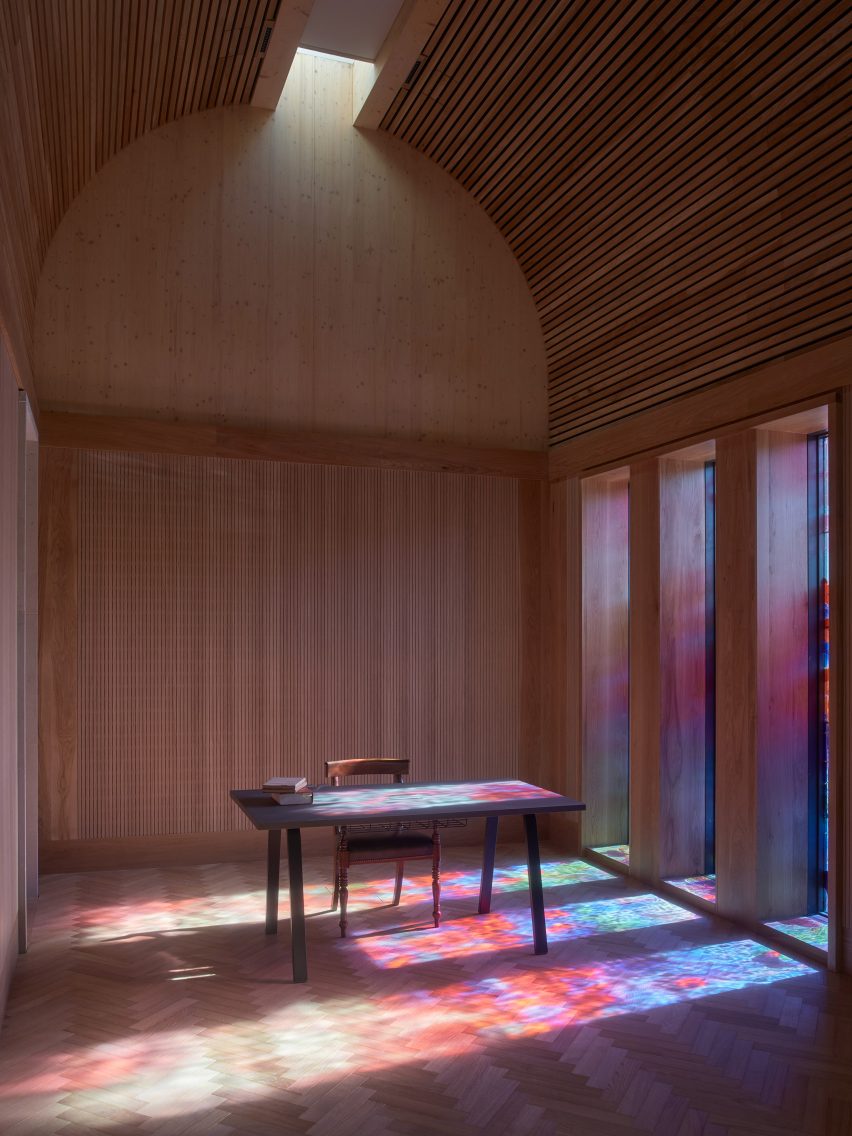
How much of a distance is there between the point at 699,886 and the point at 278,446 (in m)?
4.35

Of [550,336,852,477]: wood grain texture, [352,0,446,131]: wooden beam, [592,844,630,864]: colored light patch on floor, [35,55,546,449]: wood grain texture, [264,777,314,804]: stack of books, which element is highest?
[352,0,446,131]: wooden beam

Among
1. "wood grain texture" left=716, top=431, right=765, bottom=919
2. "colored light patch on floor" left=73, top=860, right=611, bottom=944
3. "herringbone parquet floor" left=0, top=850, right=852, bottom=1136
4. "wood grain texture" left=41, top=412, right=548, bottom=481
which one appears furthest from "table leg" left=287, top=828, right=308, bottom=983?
"wood grain texture" left=41, top=412, right=548, bottom=481

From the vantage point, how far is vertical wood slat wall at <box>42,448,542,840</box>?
22.1 ft

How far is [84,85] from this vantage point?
5.65 m

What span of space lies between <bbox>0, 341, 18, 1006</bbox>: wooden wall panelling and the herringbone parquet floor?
391mm

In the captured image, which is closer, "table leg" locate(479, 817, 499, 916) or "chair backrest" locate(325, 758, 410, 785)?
"table leg" locate(479, 817, 499, 916)

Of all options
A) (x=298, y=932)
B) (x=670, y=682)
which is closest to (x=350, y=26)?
(x=670, y=682)

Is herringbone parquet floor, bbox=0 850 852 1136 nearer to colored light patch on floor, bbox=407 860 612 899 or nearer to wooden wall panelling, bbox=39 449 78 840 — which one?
colored light patch on floor, bbox=407 860 612 899

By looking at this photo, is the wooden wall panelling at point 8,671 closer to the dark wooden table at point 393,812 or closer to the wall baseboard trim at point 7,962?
the wall baseboard trim at point 7,962

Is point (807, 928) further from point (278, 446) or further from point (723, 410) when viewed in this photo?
point (278, 446)

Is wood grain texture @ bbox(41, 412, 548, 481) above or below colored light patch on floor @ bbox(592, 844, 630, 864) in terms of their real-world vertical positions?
above

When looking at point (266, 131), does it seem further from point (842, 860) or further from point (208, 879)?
point (842, 860)

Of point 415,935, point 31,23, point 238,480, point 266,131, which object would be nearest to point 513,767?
point 415,935

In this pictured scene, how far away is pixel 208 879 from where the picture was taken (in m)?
6.48
